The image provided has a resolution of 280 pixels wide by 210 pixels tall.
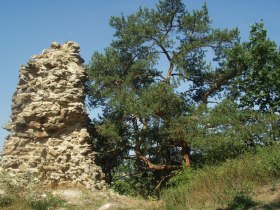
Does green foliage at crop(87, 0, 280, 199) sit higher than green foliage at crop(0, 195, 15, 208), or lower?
higher

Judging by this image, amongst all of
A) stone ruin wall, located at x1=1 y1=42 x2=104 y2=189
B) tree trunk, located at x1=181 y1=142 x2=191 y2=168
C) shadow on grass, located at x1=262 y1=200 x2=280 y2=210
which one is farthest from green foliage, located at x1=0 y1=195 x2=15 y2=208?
tree trunk, located at x1=181 y1=142 x2=191 y2=168

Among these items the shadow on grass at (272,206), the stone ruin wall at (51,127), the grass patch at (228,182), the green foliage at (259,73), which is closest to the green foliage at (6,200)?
the stone ruin wall at (51,127)

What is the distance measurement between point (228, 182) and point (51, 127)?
6.60 meters

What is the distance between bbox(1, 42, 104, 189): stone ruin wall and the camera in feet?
43.2

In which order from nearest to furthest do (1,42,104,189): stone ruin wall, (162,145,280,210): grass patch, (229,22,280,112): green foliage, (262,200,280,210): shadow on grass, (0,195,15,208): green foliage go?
1. (262,200,280,210): shadow on grass
2. (162,145,280,210): grass patch
3. (0,195,15,208): green foliage
4. (1,42,104,189): stone ruin wall
5. (229,22,280,112): green foliage

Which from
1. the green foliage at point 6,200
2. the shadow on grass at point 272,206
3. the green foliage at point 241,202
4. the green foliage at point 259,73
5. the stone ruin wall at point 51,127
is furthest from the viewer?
the green foliage at point 259,73

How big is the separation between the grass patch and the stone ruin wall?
3.73m

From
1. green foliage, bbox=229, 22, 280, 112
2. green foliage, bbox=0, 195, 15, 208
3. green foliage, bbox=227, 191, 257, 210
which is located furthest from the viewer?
green foliage, bbox=229, 22, 280, 112

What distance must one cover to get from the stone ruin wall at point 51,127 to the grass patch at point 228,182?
3731 millimetres

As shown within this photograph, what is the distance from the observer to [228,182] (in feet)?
36.4

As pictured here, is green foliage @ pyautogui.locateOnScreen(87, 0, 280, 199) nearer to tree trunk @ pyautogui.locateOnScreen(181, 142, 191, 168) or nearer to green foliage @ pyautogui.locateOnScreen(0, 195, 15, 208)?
tree trunk @ pyautogui.locateOnScreen(181, 142, 191, 168)

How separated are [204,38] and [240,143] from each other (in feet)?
19.4

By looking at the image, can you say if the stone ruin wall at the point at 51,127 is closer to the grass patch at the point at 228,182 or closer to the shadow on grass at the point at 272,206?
the grass patch at the point at 228,182

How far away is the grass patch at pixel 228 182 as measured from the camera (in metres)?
9.91
